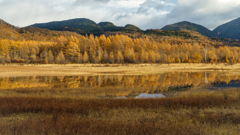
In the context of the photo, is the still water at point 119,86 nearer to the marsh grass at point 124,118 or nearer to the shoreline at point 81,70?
the marsh grass at point 124,118

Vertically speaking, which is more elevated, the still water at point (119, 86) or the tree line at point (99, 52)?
the tree line at point (99, 52)

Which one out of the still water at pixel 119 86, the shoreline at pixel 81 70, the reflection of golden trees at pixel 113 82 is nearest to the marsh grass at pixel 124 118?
the still water at pixel 119 86

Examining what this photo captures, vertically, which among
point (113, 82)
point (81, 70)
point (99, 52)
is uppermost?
point (99, 52)

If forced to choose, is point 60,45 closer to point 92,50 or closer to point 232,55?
point 92,50

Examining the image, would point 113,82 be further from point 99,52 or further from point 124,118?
point 99,52

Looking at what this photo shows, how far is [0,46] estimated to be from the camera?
9438cm

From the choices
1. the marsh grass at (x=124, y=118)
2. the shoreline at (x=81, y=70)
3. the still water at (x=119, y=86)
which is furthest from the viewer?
the shoreline at (x=81, y=70)

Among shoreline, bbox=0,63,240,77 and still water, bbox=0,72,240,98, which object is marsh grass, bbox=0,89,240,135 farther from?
shoreline, bbox=0,63,240,77

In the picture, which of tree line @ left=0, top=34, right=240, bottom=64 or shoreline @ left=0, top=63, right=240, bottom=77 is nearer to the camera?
shoreline @ left=0, top=63, right=240, bottom=77

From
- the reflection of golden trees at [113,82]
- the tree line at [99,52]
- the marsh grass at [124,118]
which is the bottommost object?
the reflection of golden trees at [113,82]

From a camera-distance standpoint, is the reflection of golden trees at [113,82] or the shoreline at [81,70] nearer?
the reflection of golden trees at [113,82]

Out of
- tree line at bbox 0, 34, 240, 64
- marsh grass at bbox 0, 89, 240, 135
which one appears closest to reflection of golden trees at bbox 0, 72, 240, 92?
marsh grass at bbox 0, 89, 240, 135

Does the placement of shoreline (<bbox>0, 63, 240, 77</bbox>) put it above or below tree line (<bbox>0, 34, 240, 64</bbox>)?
below

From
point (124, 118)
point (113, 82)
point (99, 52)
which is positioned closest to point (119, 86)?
point (113, 82)
